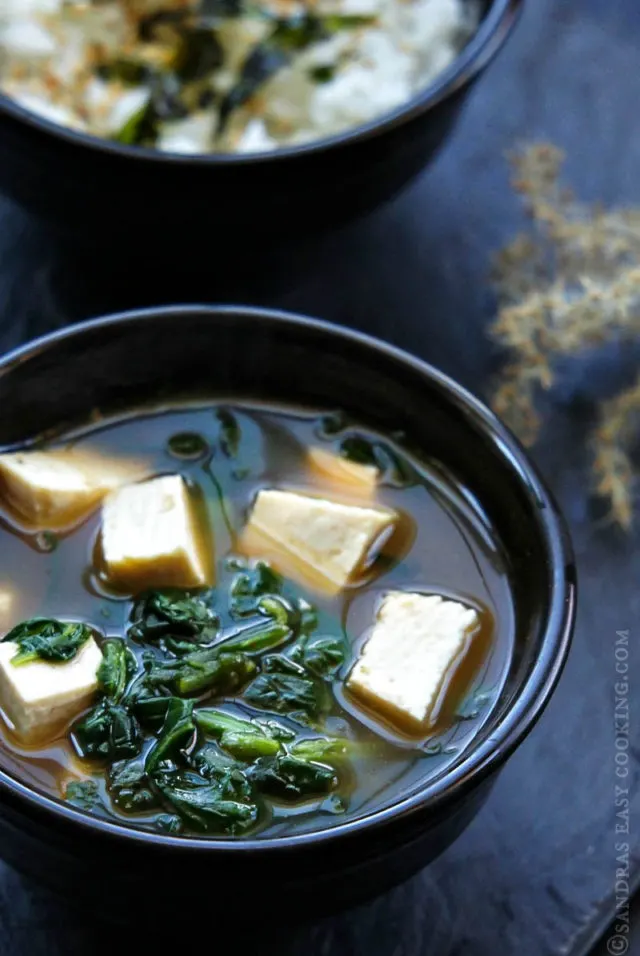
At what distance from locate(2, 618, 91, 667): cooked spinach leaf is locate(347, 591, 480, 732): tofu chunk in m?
0.34

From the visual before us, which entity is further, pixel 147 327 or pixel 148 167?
pixel 148 167

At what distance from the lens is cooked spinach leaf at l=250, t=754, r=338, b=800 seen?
1571 mm

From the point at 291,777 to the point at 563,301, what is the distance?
1111 mm

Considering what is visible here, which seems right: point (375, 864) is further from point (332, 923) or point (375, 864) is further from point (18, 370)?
point (18, 370)

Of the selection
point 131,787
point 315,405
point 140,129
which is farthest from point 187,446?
point 140,129

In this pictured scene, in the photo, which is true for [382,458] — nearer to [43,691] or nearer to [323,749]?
[323,749]

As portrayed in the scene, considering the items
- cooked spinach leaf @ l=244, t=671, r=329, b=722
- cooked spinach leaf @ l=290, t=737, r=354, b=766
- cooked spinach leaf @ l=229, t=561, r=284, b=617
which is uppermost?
cooked spinach leaf @ l=229, t=561, r=284, b=617

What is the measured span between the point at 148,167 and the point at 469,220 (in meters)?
0.84

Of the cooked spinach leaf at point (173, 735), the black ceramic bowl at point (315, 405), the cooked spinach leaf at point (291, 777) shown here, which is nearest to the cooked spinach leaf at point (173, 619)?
the cooked spinach leaf at point (173, 735)

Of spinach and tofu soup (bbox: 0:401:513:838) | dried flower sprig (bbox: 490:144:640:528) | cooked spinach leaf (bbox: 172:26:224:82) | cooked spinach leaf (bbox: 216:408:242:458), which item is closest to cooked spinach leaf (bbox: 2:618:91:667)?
spinach and tofu soup (bbox: 0:401:513:838)

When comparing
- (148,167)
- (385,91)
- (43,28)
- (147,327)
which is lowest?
(147,327)

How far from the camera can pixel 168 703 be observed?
1629 mm

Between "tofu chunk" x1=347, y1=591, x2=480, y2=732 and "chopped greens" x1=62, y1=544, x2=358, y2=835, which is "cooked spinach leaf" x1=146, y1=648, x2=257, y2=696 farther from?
"tofu chunk" x1=347, y1=591, x2=480, y2=732

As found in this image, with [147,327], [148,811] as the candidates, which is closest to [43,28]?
[147,327]
